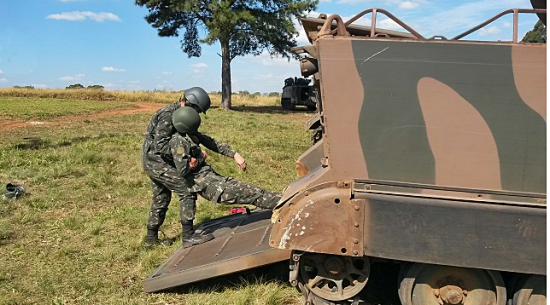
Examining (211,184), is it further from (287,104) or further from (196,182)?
(287,104)

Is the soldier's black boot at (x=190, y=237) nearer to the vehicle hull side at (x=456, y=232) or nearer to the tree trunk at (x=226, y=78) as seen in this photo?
the vehicle hull side at (x=456, y=232)

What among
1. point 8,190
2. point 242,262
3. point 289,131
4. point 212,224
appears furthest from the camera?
point 289,131

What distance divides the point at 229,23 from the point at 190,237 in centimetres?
2018

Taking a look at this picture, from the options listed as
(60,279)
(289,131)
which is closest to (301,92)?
(289,131)

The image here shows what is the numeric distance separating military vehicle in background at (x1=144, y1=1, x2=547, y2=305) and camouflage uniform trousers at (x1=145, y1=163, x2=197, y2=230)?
5.43ft

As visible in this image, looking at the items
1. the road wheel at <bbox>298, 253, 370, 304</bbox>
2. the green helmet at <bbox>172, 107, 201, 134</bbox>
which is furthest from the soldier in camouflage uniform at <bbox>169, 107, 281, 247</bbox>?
the road wheel at <bbox>298, 253, 370, 304</bbox>

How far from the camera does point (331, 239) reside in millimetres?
3236

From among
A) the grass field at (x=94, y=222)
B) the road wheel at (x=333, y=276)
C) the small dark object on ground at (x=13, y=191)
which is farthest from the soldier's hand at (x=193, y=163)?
the small dark object on ground at (x=13, y=191)

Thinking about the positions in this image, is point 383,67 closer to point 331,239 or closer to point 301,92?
point 331,239

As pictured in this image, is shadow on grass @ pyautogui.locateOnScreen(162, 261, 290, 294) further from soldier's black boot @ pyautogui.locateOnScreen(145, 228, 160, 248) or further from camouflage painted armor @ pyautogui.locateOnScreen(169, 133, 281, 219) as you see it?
soldier's black boot @ pyautogui.locateOnScreen(145, 228, 160, 248)

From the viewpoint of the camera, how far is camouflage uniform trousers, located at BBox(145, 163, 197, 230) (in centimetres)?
484

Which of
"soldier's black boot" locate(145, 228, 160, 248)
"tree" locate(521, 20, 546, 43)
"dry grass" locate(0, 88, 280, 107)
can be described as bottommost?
"soldier's black boot" locate(145, 228, 160, 248)

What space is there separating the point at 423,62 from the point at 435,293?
145 centimetres

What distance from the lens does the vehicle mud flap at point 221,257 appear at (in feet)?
12.5
